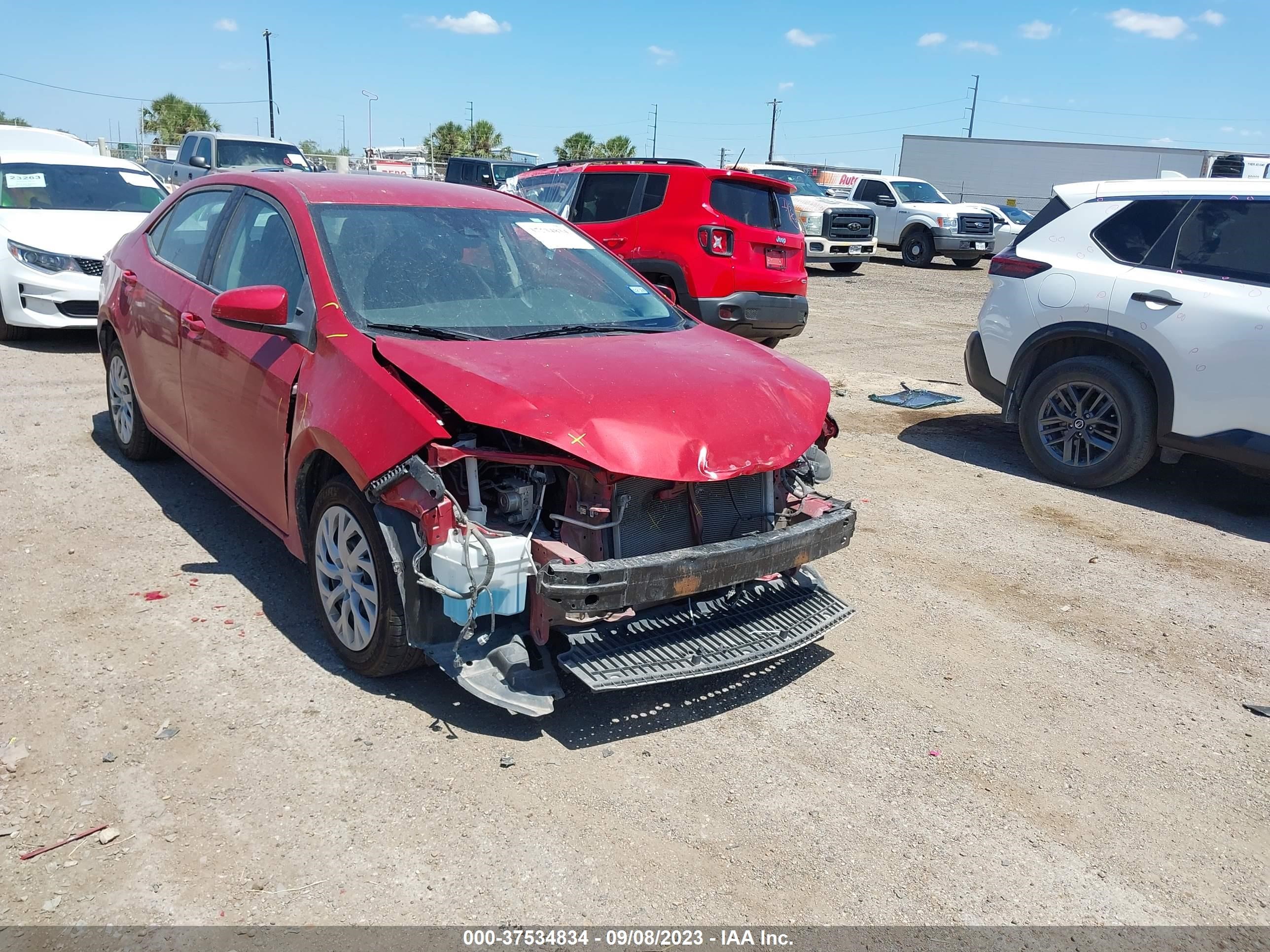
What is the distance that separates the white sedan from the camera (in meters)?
9.05

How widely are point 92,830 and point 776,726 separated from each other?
7.28ft

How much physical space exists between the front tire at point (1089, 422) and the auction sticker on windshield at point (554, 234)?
3619 millimetres

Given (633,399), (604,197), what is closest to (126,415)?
(633,399)

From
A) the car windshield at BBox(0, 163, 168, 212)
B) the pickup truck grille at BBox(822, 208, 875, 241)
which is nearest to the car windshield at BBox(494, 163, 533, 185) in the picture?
the pickup truck grille at BBox(822, 208, 875, 241)

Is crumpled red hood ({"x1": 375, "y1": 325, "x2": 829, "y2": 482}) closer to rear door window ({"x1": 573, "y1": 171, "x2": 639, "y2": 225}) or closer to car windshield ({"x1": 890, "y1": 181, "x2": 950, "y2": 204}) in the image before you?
Answer: rear door window ({"x1": 573, "y1": 171, "x2": 639, "y2": 225})

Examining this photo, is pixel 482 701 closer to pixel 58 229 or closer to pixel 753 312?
pixel 753 312

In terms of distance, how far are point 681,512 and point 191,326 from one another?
8.62 feet

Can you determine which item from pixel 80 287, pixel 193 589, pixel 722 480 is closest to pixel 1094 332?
pixel 722 480

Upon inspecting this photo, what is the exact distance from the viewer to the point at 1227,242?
19.9ft

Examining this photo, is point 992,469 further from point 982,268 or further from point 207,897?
point 982,268

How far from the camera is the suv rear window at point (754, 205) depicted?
10.0 meters

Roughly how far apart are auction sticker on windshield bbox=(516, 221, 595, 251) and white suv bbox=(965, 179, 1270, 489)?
358cm

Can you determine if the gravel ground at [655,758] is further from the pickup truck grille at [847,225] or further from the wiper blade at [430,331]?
the pickup truck grille at [847,225]

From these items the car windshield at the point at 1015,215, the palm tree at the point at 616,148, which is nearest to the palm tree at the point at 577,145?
the palm tree at the point at 616,148
